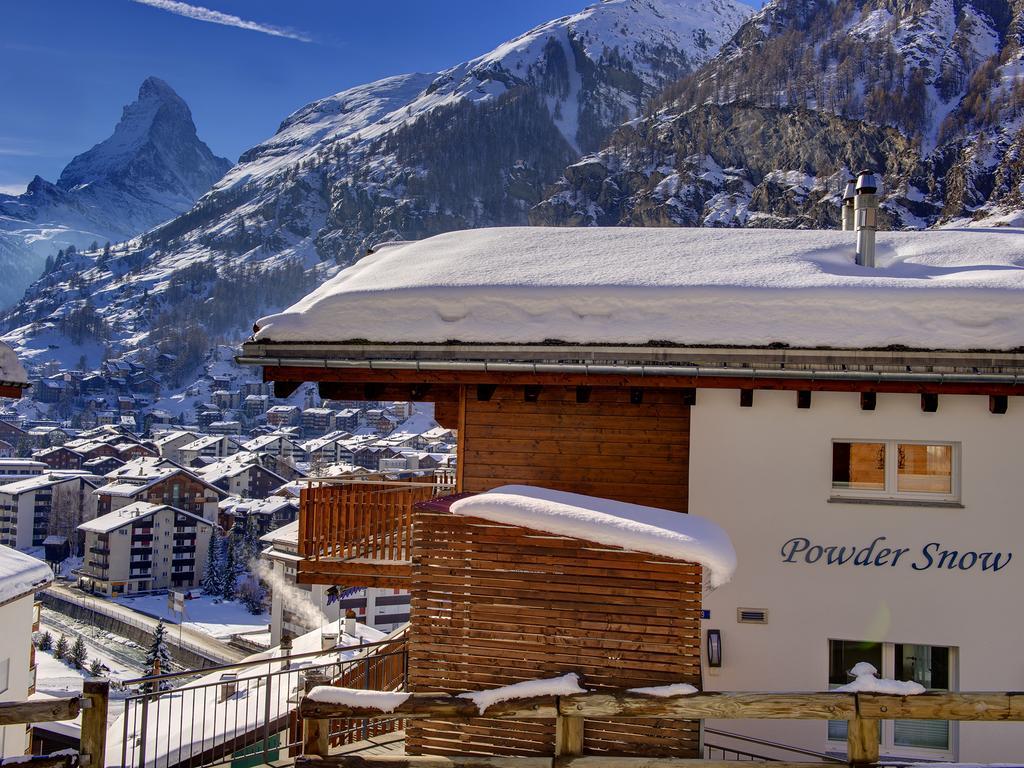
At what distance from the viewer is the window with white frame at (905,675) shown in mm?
6715

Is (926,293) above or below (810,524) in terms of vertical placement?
above

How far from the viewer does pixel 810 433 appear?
6996 millimetres

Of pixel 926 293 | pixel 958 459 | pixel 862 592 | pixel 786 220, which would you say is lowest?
pixel 862 592

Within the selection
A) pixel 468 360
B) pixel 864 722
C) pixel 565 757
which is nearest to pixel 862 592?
pixel 864 722

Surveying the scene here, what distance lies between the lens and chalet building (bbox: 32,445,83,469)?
110625 millimetres

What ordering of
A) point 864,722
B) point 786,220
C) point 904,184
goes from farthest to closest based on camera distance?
point 786,220, point 904,184, point 864,722

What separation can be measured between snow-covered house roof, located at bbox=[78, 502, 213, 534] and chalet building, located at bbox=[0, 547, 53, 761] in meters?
63.3

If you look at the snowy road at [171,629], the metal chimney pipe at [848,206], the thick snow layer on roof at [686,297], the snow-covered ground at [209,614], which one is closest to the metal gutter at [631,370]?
the thick snow layer on roof at [686,297]

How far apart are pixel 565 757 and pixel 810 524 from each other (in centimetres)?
294

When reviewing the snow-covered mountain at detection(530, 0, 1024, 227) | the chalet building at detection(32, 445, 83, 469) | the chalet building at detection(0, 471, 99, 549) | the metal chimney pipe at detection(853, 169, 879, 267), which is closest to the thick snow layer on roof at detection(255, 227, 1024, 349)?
the metal chimney pipe at detection(853, 169, 879, 267)

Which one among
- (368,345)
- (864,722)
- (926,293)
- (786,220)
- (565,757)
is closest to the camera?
(864,722)

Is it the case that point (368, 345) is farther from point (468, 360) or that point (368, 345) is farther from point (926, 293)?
point (926, 293)

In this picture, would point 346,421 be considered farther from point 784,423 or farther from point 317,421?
point 784,423

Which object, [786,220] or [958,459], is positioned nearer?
[958,459]
